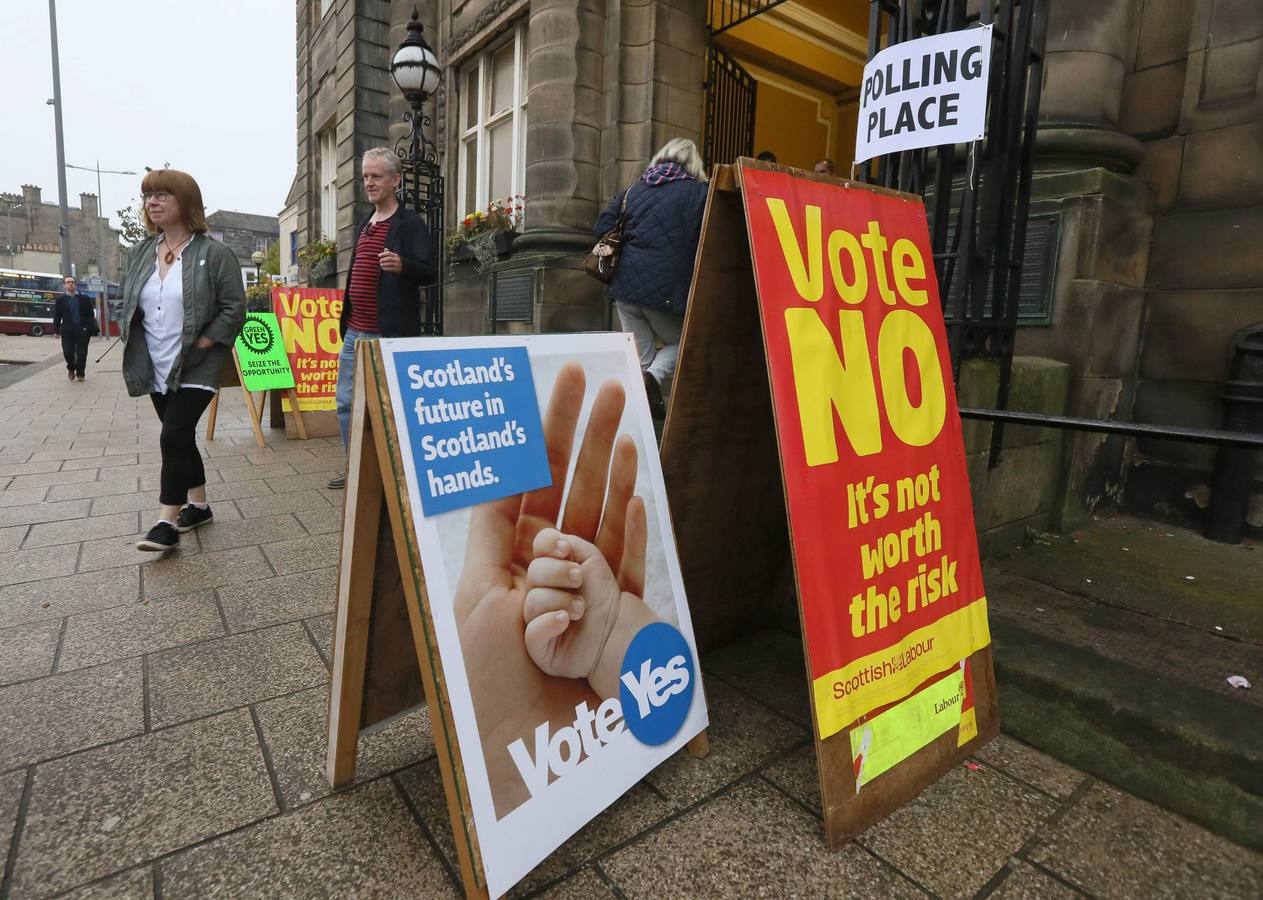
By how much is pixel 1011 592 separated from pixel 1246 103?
284cm

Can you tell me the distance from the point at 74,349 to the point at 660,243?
46.6 ft

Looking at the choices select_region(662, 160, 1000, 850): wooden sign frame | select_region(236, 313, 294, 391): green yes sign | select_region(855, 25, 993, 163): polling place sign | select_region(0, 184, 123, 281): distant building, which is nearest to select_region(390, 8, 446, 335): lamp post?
select_region(236, 313, 294, 391): green yes sign

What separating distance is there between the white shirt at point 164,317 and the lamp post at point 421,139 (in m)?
4.00

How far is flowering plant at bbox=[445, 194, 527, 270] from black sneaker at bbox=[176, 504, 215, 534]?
5.32m

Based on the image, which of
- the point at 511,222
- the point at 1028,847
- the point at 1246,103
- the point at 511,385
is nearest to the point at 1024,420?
the point at 1028,847

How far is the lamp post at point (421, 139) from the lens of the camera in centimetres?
833

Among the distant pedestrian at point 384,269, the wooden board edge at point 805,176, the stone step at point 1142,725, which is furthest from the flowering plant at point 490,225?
the stone step at point 1142,725

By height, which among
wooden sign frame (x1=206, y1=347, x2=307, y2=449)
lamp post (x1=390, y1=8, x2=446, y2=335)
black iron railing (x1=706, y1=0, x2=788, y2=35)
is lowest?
wooden sign frame (x1=206, y1=347, x2=307, y2=449)

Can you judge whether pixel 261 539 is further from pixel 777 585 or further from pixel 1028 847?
pixel 1028 847

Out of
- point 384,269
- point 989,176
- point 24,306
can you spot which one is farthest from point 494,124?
point 24,306

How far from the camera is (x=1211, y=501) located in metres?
3.71

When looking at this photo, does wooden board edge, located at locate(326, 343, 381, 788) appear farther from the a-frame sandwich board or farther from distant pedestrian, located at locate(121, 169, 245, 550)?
distant pedestrian, located at locate(121, 169, 245, 550)

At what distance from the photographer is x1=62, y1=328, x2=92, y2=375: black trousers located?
13.4 metres

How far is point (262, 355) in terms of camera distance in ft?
23.2
